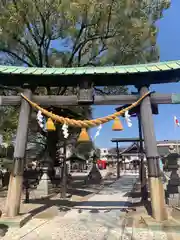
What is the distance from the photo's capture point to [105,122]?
22.4ft

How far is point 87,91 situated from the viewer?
23.1 feet

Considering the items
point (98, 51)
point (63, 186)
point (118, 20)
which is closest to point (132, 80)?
point (63, 186)

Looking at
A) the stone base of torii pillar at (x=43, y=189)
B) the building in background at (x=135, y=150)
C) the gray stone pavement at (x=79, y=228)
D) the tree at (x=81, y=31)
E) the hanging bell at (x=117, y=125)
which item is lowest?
the gray stone pavement at (x=79, y=228)

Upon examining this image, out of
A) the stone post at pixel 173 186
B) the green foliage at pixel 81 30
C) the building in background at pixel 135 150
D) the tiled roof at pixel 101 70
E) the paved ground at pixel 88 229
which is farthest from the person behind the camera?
the green foliage at pixel 81 30

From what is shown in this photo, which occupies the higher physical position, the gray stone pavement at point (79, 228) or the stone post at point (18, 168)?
the stone post at point (18, 168)

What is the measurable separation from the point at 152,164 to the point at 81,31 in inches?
470

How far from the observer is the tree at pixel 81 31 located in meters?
14.0

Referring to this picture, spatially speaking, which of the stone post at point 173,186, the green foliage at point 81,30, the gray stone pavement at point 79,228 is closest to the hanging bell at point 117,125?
the gray stone pavement at point 79,228

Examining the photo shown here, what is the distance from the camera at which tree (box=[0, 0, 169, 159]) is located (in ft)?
46.0

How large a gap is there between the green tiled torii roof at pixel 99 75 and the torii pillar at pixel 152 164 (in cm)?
52

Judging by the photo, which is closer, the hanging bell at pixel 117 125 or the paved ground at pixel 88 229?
the paved ground at pixel 88 229

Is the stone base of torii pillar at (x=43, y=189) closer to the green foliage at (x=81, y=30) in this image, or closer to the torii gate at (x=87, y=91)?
the torii gate at (x=87, y=91)

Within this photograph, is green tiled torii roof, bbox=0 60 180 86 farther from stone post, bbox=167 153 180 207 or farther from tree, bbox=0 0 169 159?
tree, bbox=0 0 169 159

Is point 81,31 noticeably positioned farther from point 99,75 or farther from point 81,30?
point 99,75
